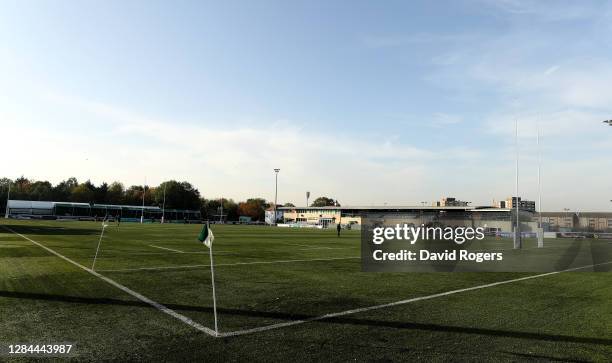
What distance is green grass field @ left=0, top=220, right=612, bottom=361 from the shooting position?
6645mm

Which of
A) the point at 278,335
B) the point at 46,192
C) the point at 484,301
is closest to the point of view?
the point at 278,335

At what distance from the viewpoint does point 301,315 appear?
8.95 meters

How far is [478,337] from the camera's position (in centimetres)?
757

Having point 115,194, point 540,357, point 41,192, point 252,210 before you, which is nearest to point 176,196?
point 115,194

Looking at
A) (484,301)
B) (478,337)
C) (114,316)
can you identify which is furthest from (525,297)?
(114,316)

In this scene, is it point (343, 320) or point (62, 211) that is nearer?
point (343, 320)

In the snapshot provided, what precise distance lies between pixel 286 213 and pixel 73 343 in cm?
15340

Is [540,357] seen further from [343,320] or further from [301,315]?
[301,315]

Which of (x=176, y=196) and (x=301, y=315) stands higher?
(x=176, y=196)

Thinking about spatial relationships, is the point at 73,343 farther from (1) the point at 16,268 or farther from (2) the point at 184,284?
(1) the point at 16,268

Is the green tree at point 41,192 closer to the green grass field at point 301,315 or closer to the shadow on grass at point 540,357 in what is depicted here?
the green grass field at point 301,315

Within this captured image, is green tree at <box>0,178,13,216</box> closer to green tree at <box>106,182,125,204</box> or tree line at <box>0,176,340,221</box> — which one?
tree line at <box>0,176,340,221</box>

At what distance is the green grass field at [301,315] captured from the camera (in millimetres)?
6645

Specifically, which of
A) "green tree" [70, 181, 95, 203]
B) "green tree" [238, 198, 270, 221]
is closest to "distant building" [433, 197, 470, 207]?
"green tree" [238, 198, 270, 221]
